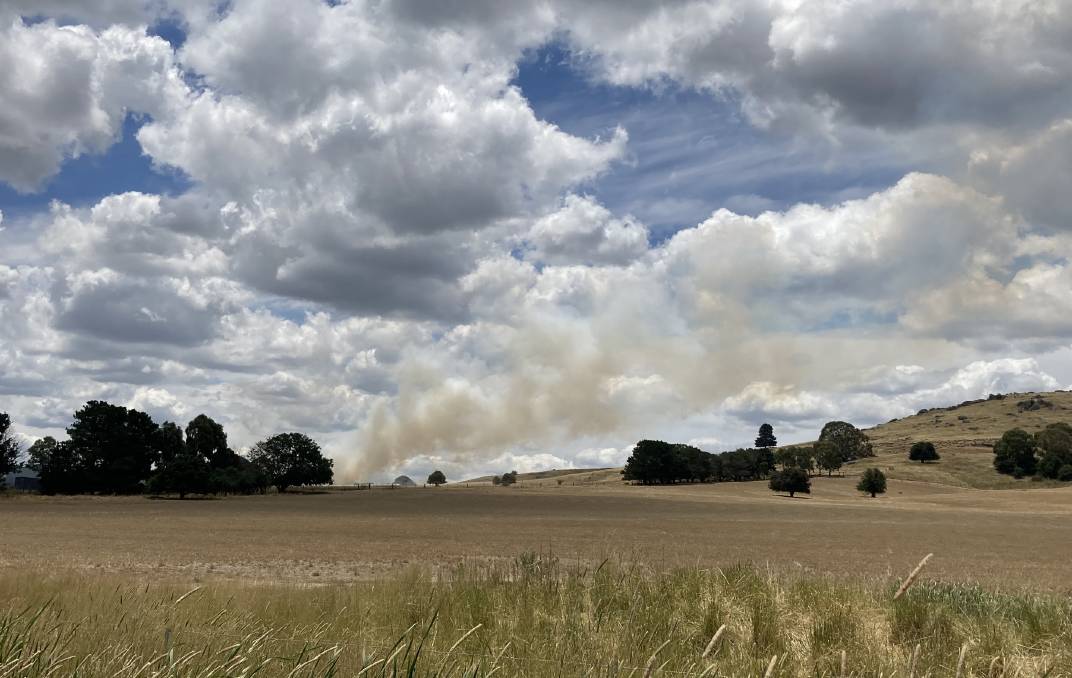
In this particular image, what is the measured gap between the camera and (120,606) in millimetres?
8625

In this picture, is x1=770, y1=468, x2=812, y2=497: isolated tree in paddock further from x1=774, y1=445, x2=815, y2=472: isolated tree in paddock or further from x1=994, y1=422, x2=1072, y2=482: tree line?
x1=994, y1=422, x2=1072, y2=482: tree line

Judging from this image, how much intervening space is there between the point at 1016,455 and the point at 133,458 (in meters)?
169

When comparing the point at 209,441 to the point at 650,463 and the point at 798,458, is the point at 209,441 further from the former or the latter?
the point at 798,458

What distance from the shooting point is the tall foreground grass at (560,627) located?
21.5 feet

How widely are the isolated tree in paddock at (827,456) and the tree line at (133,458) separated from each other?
114 metres

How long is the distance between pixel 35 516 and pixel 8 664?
250ft

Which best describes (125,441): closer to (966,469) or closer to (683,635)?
(683,635)

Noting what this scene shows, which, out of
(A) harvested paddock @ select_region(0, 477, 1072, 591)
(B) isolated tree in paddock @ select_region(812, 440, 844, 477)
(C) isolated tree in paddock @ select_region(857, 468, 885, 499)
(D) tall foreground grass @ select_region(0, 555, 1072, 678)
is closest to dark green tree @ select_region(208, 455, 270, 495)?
(A) harvested paddock @ select_region(0, 477, 1072, 591)

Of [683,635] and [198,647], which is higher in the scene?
[198,647]

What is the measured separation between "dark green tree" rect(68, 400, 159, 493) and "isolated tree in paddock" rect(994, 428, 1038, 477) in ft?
542

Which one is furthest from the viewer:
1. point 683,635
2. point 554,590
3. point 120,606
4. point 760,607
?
point 554,590

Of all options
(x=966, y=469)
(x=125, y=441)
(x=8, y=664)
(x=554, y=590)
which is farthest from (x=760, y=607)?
(x=966, y=469)

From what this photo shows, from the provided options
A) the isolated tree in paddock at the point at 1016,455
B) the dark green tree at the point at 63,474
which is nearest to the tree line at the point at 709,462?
the isolated tree in paddock at the point at 1016,455

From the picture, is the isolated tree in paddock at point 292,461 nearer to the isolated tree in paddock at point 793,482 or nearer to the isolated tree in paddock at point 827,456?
the isolated tree in paddock at point 793,482
